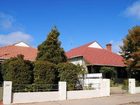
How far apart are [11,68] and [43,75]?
94.1 inches

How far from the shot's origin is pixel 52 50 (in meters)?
24.5

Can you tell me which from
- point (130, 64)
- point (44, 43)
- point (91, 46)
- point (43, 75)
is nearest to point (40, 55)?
point (44, 43)

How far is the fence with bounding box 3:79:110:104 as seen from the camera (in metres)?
17.8

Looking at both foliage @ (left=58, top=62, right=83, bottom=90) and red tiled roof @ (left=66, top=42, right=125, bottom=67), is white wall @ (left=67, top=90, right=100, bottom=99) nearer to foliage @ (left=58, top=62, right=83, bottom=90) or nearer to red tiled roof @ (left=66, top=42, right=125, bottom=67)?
foliage @ (left=58, top=62, right=83, bottom=90)

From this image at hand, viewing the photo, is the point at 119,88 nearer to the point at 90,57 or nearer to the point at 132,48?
the point at 132,48

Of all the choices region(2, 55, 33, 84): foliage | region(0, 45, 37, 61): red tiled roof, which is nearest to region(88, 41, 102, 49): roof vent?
region(0, 45, 37, 61): red tiled roof

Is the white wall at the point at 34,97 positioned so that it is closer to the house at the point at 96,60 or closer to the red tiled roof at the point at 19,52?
the red tiled roof at the point at 19,52

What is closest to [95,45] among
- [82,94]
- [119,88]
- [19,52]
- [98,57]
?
[98,57]

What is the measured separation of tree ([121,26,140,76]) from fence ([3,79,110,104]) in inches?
392

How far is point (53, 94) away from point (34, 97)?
1510 mm

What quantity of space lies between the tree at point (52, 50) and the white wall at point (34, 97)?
4929 millimetres

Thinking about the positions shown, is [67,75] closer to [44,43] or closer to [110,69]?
[44,43]

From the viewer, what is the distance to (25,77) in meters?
20.6

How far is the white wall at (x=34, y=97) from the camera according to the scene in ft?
60.0
